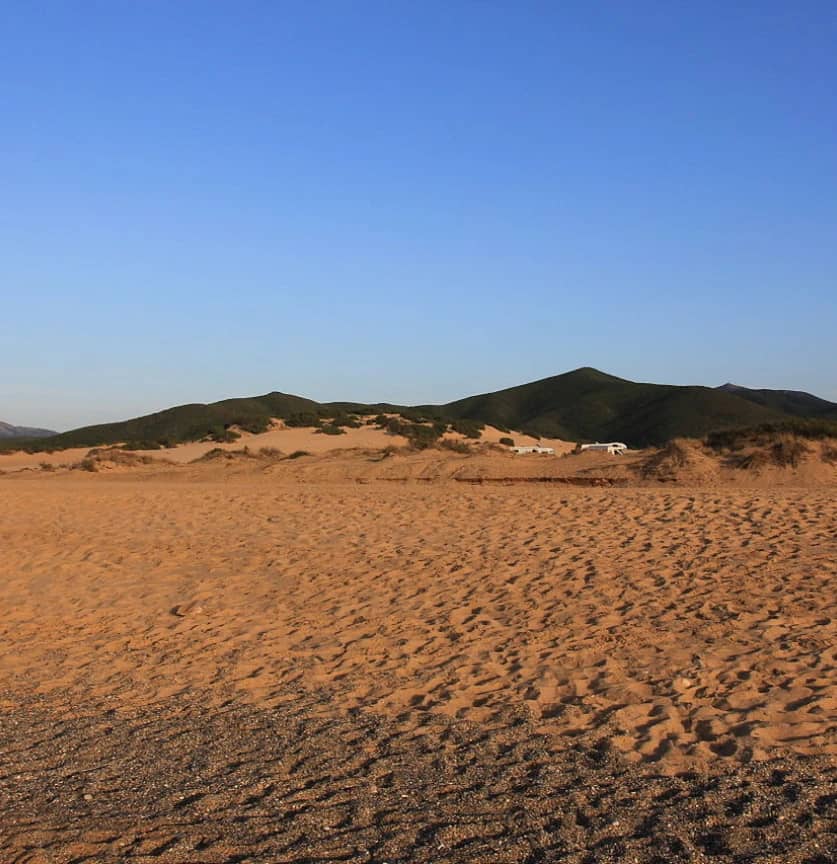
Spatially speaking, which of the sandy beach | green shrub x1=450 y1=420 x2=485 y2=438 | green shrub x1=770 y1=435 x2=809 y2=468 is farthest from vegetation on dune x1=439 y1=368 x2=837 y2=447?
the sandy beach

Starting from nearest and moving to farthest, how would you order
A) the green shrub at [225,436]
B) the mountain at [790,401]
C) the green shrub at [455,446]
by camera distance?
the green shrub at [455,446] → the green shrub at [225,436] → the mountain at [790,401]

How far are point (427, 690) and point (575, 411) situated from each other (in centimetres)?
6508

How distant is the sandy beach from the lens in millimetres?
4199

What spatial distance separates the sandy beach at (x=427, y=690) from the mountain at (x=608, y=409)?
40.0 meters

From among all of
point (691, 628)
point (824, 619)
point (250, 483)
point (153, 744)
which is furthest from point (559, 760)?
point (250, 483)

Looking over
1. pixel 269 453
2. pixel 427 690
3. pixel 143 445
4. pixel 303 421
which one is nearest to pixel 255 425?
pixel 303 421

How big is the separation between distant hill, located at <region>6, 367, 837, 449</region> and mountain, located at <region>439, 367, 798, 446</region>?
0.06m

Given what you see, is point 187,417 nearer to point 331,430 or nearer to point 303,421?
point 303,421

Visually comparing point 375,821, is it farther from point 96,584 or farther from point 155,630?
point 96,584

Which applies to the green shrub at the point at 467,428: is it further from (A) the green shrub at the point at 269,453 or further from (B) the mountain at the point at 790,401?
(B) the mountain at the point at 790,401

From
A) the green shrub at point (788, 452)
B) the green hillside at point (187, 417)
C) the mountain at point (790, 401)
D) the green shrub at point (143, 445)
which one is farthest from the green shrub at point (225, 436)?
the mountain at point (790, 401)

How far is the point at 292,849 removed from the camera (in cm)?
398

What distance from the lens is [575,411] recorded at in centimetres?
7050

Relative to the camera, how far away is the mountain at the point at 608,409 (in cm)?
5875
